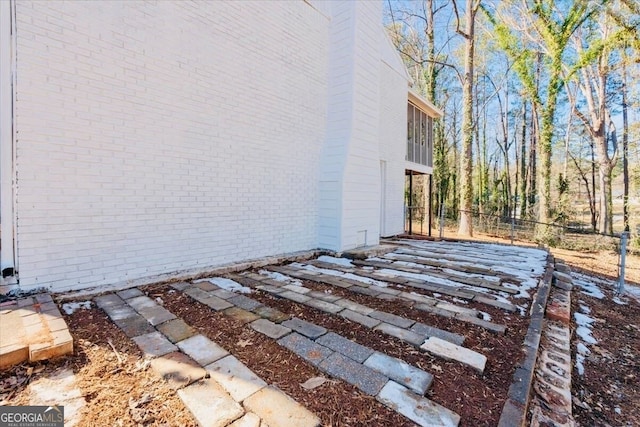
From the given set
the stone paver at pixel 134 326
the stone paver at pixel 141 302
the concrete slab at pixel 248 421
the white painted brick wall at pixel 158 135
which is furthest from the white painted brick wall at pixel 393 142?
the concrete slab at pixel 248 421

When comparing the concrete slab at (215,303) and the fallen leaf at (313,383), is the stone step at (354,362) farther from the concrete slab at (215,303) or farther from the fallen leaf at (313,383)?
the concrete slab at (215,303)

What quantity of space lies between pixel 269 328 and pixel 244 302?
0.66 metres

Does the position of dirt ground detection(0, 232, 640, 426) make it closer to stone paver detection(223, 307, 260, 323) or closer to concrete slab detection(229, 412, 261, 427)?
stone paver detection(223, 307, 260, 323)

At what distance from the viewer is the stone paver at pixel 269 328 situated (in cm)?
218

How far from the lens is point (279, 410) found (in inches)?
54.9

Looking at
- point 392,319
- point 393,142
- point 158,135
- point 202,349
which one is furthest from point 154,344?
point 393,142

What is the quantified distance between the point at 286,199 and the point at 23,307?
3269mm

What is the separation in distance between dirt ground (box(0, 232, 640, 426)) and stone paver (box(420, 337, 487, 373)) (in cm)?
7

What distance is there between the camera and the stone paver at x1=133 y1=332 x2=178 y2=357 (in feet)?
6.12

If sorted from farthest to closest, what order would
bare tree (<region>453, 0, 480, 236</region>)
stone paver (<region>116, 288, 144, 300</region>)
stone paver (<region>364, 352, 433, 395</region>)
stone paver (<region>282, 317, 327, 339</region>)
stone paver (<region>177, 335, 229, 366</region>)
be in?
→ bare tree (<region>453, 0, 480, 236</region>) < stone paver (<region>116, 288, 144, 300</region>) < stone paver (<region>282, 317, 327, 339</region>) < stone paver (<region>177, 335, 229, 366</region>) < stone paver (<region>364, 352, 433, 395</region>)

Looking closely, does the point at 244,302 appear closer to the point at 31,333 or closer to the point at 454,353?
the point at 31,333

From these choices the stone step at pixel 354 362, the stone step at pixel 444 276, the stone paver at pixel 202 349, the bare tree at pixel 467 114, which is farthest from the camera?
the bare tree at pixel 467 114

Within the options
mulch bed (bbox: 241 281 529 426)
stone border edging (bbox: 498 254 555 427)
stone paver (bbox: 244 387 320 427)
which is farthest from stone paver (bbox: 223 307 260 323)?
stone border edging (bbox: 498 254 555 427)

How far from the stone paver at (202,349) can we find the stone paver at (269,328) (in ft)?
1.15
